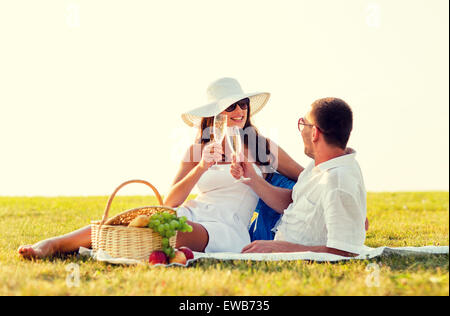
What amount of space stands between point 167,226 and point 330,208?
5.07 feet

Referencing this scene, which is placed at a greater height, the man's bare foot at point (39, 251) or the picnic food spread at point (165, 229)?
the picnic food spread at point (165, 229)

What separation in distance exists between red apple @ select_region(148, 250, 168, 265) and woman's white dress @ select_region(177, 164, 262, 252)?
0.88m

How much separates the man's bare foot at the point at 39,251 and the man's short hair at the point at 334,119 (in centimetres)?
311

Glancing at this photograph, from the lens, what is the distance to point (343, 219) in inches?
188

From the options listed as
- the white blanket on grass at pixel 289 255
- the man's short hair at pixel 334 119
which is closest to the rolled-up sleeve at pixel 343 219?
the white blanket on grass at pixel 289 255

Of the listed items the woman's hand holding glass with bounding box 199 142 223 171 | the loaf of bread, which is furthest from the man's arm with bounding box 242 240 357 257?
the loaf of bread

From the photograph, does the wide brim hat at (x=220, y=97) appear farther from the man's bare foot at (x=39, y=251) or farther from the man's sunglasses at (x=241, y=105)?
the man's bare foot at (x=39, y=251)

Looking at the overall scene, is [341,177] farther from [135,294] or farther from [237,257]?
[135,294]

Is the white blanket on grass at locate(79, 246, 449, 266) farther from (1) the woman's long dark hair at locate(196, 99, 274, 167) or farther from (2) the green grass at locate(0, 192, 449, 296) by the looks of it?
(1) the woman's long dark hair at locate(196, 99, 274, 167)

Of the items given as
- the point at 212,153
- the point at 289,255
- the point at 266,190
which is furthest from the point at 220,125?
the point at 289,255

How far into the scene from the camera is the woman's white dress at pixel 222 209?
5.75 meters

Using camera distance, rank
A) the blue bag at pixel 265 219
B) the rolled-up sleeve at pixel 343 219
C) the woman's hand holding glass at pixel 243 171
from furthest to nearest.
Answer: the blue bag at pixel 265 219, the woman's hand holding glass at pixel 243 171, the rolled-up sleeve at pixel 343 219
